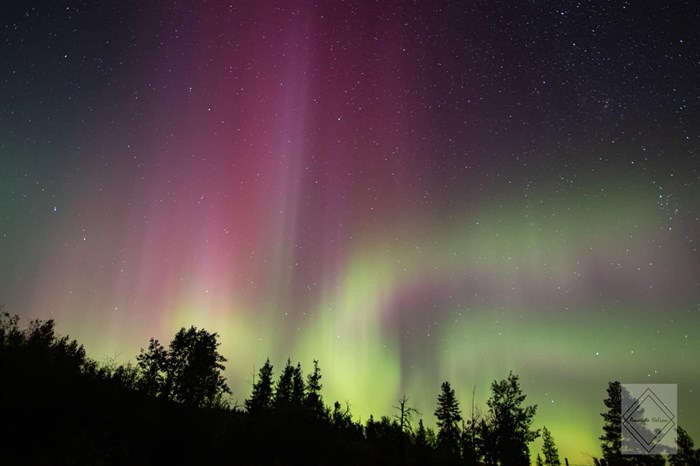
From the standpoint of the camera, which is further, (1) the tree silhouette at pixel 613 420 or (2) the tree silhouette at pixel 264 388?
(2) the tree silhouette at pixel 264 388

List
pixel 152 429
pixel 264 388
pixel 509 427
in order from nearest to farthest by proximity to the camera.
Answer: pixel 152 429 → pixel 509 427 → pixel 264 388

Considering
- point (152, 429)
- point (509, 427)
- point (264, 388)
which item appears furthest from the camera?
point (264, 388)

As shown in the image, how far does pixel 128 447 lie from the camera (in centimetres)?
2517

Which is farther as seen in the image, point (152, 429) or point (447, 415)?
point (447, 415)

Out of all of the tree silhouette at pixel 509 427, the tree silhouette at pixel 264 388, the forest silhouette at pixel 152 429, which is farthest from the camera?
the tree silhouette at pixel 264 388

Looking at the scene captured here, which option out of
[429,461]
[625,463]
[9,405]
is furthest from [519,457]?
[9,405]

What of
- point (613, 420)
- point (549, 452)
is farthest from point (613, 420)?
point (549, 452)

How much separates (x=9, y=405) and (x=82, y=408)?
4704mm

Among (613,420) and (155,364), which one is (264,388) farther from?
(613,420)

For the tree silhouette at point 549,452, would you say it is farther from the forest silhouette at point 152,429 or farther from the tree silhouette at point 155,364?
the tree silhouette at point 155,364

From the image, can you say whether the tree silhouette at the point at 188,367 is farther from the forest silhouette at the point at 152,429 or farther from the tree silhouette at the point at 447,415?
the tree silhouette at the point at 447,415

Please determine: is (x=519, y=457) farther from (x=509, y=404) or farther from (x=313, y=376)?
(x=313, y=376)

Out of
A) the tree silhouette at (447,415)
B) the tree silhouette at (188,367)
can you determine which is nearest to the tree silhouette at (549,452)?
the tree silhouette at (447,415)

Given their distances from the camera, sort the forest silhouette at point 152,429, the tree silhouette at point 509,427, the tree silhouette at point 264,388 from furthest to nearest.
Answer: the tree silhouette at point 264,388
the tree silhouette at point 509,427
the forest silhouette at point 152,429
